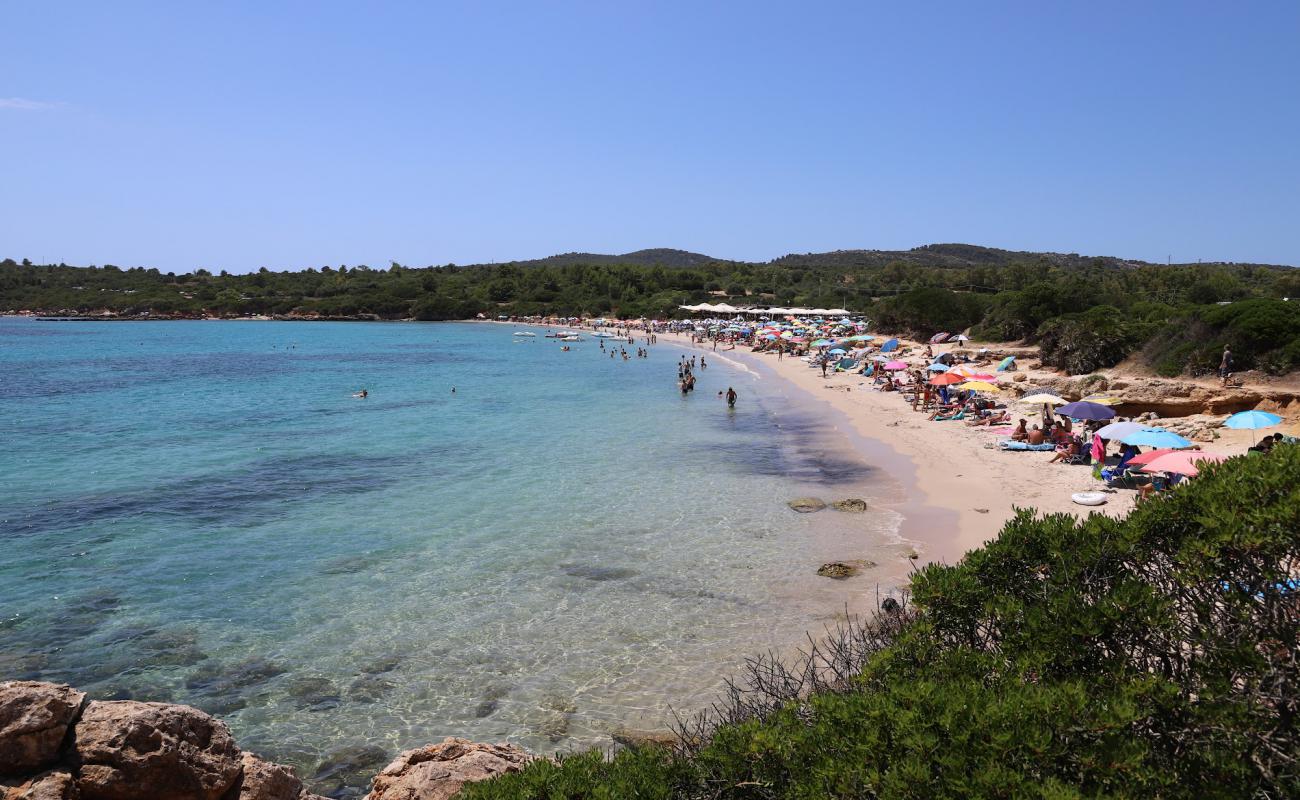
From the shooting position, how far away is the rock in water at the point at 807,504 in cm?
1509

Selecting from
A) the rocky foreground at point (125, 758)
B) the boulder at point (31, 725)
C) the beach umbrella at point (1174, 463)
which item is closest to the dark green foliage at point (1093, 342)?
the beach umbrella at point (1174, 463)

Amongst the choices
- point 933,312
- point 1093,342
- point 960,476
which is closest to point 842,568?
point 960,476

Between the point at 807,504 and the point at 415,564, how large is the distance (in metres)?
7.32

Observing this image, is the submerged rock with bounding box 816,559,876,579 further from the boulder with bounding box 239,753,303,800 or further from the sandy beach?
the boulder with bounding box 239,753,303,800

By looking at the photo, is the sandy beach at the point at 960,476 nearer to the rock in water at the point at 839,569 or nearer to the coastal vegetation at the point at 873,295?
the rock in water at the point at 839,569

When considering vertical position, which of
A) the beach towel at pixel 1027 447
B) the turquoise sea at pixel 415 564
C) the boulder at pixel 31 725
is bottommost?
the turquoise sea at pixel 415 564

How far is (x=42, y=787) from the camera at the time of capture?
4.21 m

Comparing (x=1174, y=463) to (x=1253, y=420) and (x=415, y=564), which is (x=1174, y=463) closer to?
(x=1253, y=420)

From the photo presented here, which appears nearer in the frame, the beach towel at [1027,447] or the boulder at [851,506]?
the boulder at [851,506]

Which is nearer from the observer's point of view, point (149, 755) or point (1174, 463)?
point (149, 755)

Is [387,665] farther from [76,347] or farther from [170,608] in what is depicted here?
[76,347]

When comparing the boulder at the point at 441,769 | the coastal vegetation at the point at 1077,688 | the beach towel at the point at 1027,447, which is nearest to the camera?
the coastal vegetation at the point at 1077,688

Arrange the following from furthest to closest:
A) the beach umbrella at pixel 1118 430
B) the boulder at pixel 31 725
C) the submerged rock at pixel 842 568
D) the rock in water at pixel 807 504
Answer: the rock in water at pixel 807 504 → the beach umbrella at pixel 1118 430 → the submerged rock at pixel 842 568 → the boulder at pixel 31 725

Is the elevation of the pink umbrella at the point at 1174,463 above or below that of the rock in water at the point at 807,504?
above
